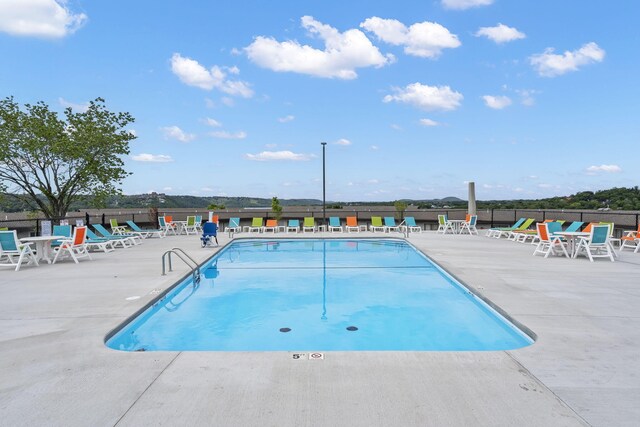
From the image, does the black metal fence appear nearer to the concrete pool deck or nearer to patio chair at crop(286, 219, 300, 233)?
patio chair at crop(286, 219, 300, 233)

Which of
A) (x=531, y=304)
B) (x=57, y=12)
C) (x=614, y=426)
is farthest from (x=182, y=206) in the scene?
(x=614, y=426)

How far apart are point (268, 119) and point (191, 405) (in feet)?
70.3

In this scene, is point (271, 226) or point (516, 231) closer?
point (516, 231)

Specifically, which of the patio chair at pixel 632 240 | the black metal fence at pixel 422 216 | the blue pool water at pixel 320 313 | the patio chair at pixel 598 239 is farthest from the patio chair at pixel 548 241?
the black metal fence at pixel 422 216

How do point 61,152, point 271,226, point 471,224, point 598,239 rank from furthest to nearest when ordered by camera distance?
point 271,226, point 471,224, point 61,152, point 598,239

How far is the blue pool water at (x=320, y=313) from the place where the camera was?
489 cm

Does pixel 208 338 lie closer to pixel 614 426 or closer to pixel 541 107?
pixel 614 426

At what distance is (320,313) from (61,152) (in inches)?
484

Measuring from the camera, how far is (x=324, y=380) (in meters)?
3.01

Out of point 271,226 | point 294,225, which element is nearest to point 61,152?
point 271,226

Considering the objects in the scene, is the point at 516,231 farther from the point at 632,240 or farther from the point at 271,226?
the point at 271,226

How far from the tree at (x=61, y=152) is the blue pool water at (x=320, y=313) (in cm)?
778

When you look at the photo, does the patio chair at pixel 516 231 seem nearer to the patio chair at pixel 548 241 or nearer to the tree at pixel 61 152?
the patio chair at pixel 548 241

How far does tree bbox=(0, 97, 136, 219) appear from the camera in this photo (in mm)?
13719
